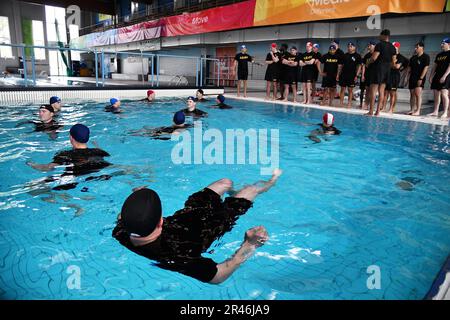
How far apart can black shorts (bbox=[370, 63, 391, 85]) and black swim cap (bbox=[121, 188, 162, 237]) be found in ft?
26.0

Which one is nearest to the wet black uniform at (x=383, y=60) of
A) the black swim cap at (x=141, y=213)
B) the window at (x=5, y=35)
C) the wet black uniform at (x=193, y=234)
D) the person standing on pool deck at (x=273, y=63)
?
the person standing on pool deck at (x=273, y=63)

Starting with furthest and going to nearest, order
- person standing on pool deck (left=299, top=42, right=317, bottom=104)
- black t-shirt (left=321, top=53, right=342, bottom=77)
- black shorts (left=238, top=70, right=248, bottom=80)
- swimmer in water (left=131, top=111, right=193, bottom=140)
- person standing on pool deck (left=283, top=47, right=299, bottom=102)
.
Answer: black shorts (left=238, top=70, right=248, bottom=80) < person standing on pool deck (left=283, top=47, right=299, bottom=102) < person standing on pool deck (left=299, top=42, right=317, bottom=104) < black t-shirt (left=321, top=53, right=342, bottom=77) < swimmer in water (left=131, top=111, right=193, bottom=140)

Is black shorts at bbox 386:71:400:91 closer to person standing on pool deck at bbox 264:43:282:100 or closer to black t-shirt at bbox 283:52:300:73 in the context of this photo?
black t-shirt at bbox 283:52:300:73

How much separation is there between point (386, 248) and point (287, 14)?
12.2m

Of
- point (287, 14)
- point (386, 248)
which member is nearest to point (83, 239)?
point (386, 248)

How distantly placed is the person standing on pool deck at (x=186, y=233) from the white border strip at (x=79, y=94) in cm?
959

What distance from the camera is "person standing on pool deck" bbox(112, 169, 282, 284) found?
191 cm

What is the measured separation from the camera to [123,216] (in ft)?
6.28

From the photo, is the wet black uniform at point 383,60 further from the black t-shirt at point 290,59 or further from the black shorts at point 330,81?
the black t-shirt at point 290,59

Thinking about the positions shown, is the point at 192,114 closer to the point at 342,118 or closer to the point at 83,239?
the point at 342,118

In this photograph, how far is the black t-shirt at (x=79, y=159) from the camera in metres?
3.92

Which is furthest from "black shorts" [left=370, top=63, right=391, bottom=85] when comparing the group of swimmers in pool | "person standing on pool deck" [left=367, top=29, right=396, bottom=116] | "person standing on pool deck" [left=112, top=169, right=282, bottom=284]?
"person standing on pool deck" [left=112, top=169, right=282, bottom=284]

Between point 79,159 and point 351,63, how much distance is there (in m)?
8.89

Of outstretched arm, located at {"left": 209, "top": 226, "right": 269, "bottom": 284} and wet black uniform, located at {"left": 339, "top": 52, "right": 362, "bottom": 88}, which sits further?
wet black uniform, located at {"left": 339, "top": 52, "right": 362, "bottom": 88}
